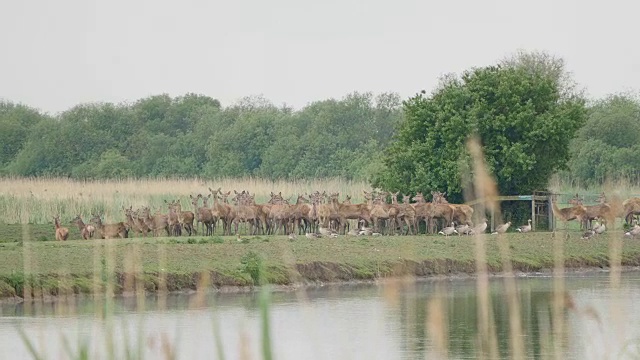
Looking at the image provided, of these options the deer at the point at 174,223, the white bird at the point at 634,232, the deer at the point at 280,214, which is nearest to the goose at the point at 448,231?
the deer at the point at 280,214

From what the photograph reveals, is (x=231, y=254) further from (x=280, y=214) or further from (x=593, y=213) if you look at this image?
(x=593, y=213)

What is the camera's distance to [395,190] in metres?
40.8

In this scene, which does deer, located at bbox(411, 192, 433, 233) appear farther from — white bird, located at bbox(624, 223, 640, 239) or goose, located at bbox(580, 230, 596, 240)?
Result: white bird, located at bbox(624, 223, 640, 239)

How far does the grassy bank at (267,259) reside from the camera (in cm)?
2459

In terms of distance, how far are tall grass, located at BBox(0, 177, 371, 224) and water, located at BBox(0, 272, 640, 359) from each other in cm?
1088

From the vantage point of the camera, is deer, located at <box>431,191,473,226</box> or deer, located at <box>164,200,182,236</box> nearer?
deer, located at <box>164,200,182,236</box>

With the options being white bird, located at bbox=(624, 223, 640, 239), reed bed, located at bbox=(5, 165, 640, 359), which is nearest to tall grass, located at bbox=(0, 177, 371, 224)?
reed bed, located at bbox=(5, 165, 640, 359)

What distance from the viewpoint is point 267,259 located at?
29.1 m

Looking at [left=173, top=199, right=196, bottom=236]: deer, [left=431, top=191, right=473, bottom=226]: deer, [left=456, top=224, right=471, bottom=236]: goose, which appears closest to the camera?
[left=173, top=199, right=196, bottom=236]: deer

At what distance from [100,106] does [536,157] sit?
5191cm

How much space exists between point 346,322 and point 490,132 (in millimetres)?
19818

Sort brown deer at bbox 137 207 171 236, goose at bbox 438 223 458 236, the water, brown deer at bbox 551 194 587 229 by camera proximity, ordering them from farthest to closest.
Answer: brown deer at bbox 551 194 587 229, goose at bbox 438 223 458 236, brown deer at bbox 137 207 171 236, the water

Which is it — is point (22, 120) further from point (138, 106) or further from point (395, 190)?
point (395, 190)

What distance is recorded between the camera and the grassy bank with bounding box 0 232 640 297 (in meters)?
24.6
